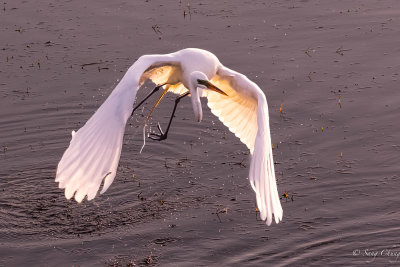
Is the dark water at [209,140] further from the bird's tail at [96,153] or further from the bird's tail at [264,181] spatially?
the bird's tail at [96,153]

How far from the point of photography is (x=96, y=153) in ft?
20.4

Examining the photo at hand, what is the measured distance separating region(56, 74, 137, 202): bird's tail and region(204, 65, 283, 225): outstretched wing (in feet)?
3.19

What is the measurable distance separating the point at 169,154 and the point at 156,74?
60.0 inches

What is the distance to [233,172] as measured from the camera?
31.7 ft

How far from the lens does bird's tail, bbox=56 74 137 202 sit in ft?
19.9

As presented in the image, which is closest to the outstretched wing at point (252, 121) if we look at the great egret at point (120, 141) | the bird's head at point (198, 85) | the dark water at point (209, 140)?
the great egret at point (120, 141)

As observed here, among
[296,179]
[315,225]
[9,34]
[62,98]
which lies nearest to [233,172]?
[296,179]

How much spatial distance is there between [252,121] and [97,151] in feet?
9.59

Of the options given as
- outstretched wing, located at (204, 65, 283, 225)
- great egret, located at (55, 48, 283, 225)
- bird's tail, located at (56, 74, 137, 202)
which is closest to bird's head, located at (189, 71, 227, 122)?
great egret, located at (55, 48, 283, 225)

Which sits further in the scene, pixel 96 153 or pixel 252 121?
pixel 252 121

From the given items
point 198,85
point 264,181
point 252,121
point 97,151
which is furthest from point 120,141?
point 252,121

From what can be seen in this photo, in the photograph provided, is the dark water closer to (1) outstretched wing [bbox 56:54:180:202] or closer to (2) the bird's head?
(2) the bird's head

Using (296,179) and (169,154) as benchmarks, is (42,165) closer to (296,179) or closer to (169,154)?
(169,154)

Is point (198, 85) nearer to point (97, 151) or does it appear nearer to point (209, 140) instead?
point (97, 151)
